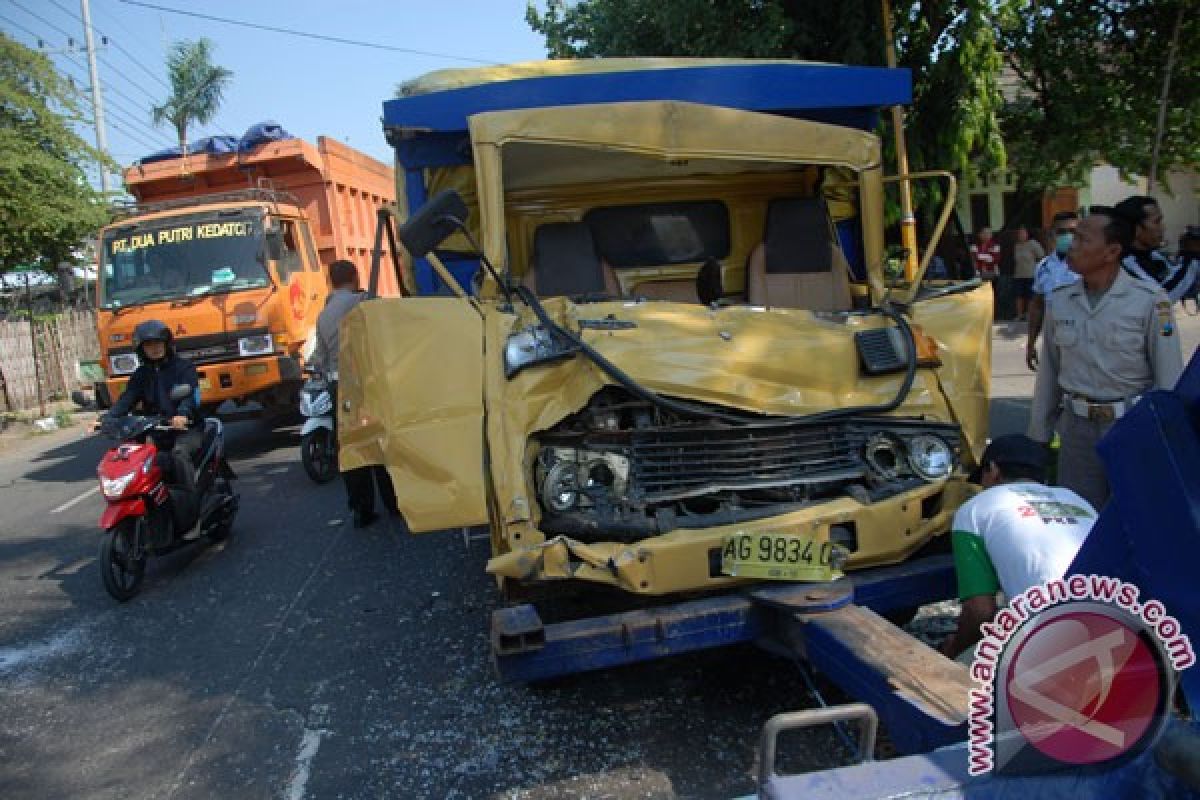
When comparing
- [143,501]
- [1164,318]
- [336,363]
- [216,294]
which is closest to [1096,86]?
[1164,318]

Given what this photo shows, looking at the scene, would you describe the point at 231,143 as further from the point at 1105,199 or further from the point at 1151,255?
the point at 1105,199

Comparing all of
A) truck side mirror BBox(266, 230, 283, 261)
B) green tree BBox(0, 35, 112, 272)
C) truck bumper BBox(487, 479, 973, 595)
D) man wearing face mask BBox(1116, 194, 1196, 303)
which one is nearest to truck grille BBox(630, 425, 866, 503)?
truck bumper BBox(487, 479, 973, 595)

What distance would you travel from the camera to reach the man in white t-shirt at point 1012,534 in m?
2.30

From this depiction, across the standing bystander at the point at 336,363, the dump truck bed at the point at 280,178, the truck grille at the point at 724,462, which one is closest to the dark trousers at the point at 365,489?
the standing bystander at the point at 336,363

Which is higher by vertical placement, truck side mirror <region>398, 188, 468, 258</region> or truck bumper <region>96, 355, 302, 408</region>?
truck side mirror <region>398, 188, 468, 258</region>

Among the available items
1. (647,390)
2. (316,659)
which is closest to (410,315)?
(647,390)

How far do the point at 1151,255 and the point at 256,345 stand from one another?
7.60 meters

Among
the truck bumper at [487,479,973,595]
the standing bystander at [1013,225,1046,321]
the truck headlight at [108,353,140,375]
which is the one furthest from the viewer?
the standing bystander at [1013,225,1046,321]

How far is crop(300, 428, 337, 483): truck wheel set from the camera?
759 cm

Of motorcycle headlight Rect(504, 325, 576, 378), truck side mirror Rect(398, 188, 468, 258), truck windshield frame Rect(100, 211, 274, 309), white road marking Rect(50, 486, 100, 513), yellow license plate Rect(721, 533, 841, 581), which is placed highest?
truck windshield frame Rect(100, 211, 274, 309)

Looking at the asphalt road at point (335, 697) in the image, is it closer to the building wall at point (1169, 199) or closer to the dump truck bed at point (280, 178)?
the dump truck bed at point (280, 178)

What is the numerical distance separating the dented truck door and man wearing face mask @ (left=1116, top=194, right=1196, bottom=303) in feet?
10.6

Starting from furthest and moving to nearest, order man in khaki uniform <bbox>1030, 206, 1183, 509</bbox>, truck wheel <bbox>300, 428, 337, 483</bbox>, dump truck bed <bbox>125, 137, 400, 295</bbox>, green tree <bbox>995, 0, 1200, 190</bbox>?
green tree <bbox>995, 0, 1200, 190</bbox> → dump truck bed <bbox>125, 137, 400, 295</bbox> → truck wheel <bbox>300, 428, 337, 483</bbox> → man in khaki uniform <bbox>1030, 206, 1183, 509</bbox>

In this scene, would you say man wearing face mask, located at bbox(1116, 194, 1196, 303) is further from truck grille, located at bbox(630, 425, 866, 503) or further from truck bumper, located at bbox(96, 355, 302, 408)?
truck bumper, located at bbox(96, 355, 302, 408)
